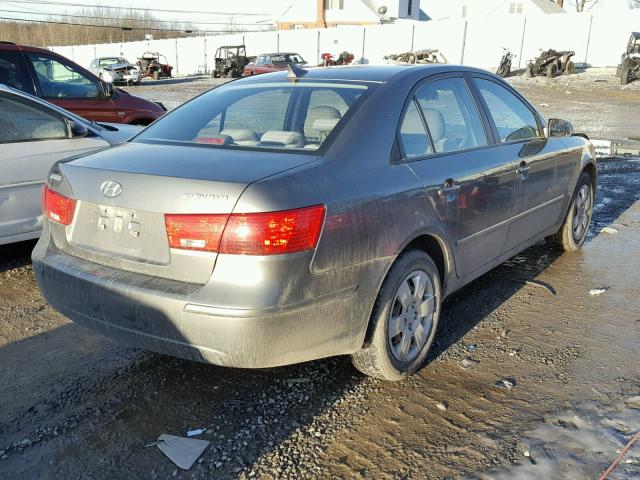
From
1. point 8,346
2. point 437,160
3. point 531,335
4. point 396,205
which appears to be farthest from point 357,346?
point 8,346

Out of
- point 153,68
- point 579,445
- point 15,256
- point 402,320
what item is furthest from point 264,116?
point 153,68

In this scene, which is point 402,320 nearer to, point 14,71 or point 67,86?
point 14,71

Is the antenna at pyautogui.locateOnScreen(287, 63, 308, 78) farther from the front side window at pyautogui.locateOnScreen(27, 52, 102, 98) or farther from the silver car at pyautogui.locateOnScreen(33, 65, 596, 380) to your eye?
the front side window at pyautogui.locateOnScreen(27, 52, 102, 98)

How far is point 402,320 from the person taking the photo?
3217 millimetres

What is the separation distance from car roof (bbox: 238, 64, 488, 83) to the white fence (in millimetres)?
36306

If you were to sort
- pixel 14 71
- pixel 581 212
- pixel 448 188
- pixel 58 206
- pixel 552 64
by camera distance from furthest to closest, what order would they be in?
pixel 552 64
pixel 14 71
pixel 581 212
pixel 448 188
pixel 58 206

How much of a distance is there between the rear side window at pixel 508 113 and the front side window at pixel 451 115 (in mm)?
256

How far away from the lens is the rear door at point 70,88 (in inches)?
308

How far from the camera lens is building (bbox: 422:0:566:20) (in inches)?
2112

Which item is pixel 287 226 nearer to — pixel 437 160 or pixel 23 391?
pixel 437 160

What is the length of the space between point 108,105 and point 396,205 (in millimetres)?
6461

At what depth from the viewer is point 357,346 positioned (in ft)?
9.59

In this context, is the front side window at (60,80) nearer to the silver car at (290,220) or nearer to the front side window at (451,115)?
the silver car at (290,220)

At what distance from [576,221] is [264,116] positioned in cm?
329
